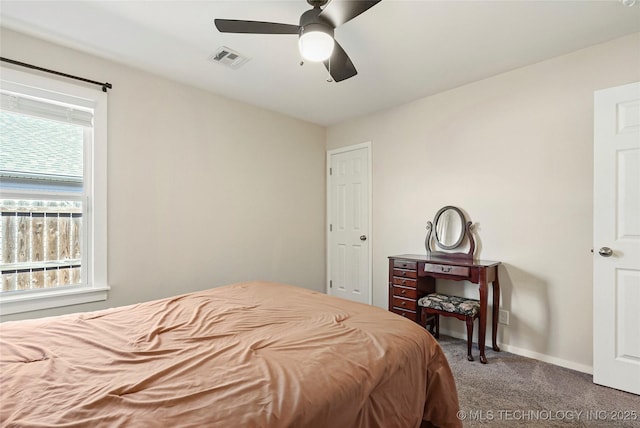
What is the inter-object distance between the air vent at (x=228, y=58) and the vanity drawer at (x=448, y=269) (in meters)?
2.41

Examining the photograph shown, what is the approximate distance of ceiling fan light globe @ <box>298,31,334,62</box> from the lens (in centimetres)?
169

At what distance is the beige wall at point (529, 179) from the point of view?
2.42 metres

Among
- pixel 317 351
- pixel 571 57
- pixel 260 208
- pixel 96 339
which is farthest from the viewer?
pixel 260 208

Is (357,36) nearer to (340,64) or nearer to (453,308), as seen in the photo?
(340,64)

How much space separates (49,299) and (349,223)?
3.03 meters

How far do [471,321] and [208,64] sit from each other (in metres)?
3.10

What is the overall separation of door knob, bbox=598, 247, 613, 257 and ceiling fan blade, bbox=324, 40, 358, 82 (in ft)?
6.97

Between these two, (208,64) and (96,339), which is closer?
(96,339)

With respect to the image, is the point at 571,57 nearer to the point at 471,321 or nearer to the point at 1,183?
the point at 471,321

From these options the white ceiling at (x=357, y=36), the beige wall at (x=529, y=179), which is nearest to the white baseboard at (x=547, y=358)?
the beige wall at (x=529, y=179)

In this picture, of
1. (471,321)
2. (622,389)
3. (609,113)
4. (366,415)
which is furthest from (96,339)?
(609,113)

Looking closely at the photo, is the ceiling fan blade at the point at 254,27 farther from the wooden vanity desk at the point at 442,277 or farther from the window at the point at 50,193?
the wooden vanity desk at the point at 442,277

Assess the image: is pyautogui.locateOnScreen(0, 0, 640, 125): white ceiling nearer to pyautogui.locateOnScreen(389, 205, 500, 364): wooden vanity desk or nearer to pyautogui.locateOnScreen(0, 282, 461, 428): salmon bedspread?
pyautogui.locateOnScreen(389, 205, 500, 364): wooden vanity desk

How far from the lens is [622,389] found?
209 cm
